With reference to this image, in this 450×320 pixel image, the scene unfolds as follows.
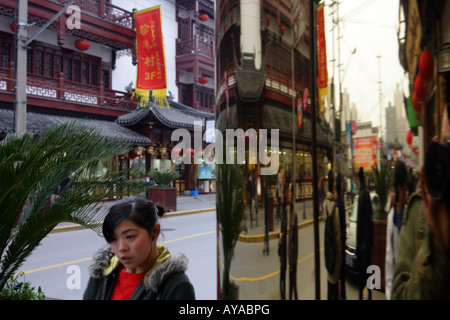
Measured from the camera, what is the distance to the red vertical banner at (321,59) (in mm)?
389

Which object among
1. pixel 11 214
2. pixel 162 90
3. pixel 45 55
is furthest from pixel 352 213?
pixel 45 55

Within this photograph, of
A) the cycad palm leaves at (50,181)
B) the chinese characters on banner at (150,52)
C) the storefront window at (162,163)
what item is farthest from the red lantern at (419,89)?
the storefront window at (162,163)

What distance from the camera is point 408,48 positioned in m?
0.32

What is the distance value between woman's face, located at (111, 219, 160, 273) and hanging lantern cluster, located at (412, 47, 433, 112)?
140 cm

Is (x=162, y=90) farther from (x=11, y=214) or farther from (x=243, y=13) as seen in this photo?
(x=243, y=13)

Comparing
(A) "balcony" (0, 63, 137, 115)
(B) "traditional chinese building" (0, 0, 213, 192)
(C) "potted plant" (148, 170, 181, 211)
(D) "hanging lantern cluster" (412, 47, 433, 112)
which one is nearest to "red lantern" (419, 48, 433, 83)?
(D) "hanging lantern cluster" (412, 47, 433, 112)

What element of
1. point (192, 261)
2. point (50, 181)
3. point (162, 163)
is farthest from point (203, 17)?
point (50, 181)

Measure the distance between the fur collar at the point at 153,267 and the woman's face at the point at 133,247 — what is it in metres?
0.05

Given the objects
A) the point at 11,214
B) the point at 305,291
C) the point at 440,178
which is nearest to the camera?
the point at 440,178

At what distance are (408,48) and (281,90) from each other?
5.1 inches

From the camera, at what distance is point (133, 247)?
1547 mm

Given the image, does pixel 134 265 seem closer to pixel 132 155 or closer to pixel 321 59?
pixel 321 59

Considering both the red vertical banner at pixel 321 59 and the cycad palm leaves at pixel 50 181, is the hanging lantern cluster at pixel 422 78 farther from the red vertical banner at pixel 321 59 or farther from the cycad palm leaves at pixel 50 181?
the cycad palm leaves at pixel 50 181

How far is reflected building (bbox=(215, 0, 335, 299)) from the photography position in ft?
1.28
